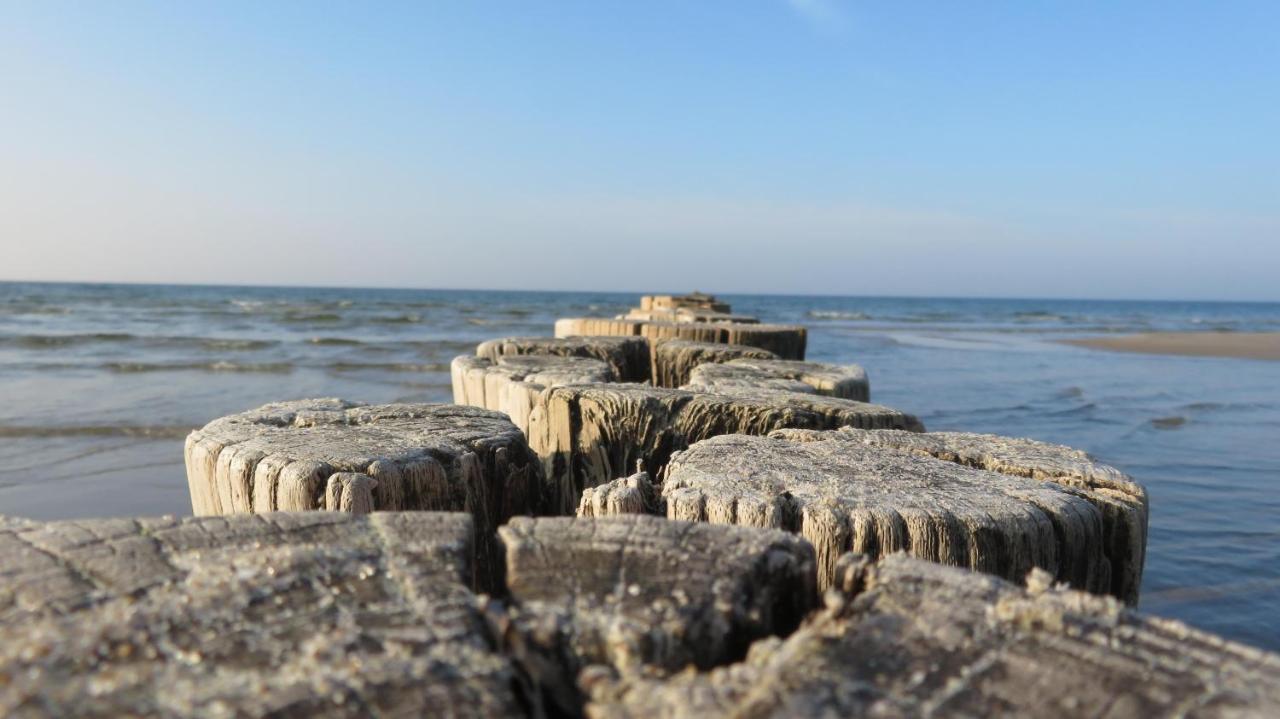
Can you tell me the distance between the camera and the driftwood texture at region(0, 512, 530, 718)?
2.53ft

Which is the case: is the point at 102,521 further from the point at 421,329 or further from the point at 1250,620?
the point at 421,329

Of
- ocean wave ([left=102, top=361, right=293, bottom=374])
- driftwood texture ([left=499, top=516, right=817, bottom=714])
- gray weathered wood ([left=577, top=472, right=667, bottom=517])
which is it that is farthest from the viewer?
ocean wave ([left=102, top=361, right=293, bottom=374])

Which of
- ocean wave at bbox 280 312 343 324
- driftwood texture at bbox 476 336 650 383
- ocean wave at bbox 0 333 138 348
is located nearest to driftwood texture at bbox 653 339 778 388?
driftwood texture at bbox 476 336 650 383

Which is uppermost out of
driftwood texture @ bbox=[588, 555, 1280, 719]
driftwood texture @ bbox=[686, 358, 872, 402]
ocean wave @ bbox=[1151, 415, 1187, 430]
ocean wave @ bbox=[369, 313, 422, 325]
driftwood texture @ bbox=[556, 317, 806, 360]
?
driftwood texture @ bbox=[556, 317, 806, 360]

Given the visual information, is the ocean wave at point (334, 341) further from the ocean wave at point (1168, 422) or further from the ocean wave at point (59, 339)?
the ocean wave at point (1168, 422)

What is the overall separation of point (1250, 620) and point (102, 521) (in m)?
4.28

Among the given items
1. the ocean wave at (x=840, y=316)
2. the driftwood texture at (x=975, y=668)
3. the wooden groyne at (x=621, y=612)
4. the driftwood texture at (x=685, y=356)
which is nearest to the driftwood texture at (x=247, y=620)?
the wooden groyne at (x=621, y=612)

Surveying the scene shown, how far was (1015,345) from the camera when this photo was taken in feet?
72.9

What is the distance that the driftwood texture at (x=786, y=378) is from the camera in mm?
3059

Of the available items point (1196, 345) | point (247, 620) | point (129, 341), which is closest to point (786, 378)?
point (247, 620)

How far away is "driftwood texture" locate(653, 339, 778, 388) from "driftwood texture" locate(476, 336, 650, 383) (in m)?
0.13

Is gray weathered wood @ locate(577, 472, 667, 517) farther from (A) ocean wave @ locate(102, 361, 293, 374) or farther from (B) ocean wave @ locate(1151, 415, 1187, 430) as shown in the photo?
(A) ocean wave @ locate(102, 361, 293, 374)

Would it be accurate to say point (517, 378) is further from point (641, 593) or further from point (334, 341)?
point (334, 341)

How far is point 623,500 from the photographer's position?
5.39 ft
